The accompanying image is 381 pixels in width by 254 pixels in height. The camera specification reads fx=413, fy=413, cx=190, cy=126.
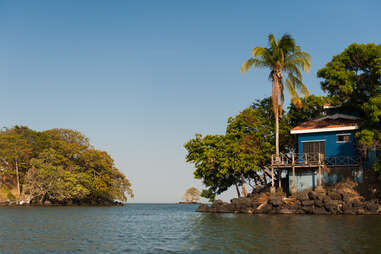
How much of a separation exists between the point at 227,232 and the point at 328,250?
695cm

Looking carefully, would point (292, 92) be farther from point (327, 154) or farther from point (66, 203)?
point (66, 203)

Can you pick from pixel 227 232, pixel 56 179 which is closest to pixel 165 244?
pixel 227 232

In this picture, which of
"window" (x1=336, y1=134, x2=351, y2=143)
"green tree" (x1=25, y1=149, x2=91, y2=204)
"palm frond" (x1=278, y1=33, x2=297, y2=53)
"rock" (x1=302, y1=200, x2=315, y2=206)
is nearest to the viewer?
"rock" (x1=302, y1=200, x2=315, y2=206)

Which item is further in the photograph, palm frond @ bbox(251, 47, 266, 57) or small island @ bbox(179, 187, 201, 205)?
small island @ bbox(179, 187, 201, 205)

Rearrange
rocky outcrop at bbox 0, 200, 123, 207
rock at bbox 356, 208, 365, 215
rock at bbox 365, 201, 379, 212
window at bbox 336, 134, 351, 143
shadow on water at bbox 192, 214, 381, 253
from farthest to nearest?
1. rocky outcrop at bbox 0, 200, 123, 207
2. window at bbox 336, 134, 351, 143
3. rock at bbox 356, 208, 365, 215
4. rock at bbox 365, 201, 379, 212
5. shadow on water at bbox 192, 214, 381, 253

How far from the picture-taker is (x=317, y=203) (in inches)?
1280

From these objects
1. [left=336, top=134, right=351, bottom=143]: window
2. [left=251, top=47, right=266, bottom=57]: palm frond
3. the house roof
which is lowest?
[left=336, top=134, right=351, bottom=143]: window

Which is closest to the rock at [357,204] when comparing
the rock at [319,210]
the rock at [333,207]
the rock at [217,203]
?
the rock at [333,207]

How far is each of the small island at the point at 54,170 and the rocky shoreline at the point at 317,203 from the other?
28636 mm

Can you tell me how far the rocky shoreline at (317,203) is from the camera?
31469 millimetres

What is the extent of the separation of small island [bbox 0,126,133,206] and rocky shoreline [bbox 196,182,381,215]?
28.6 metres

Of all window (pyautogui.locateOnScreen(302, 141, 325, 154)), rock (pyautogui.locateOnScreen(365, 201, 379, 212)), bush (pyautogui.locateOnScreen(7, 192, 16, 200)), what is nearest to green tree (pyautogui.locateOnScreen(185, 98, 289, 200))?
window (pyautogui.locateOnScreen(302, 141, 325, 154))

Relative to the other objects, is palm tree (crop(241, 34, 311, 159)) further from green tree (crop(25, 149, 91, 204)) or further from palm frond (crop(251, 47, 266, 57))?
green tree (crop(25, 149, 91, 204))

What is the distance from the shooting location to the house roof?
34719 millimetres
